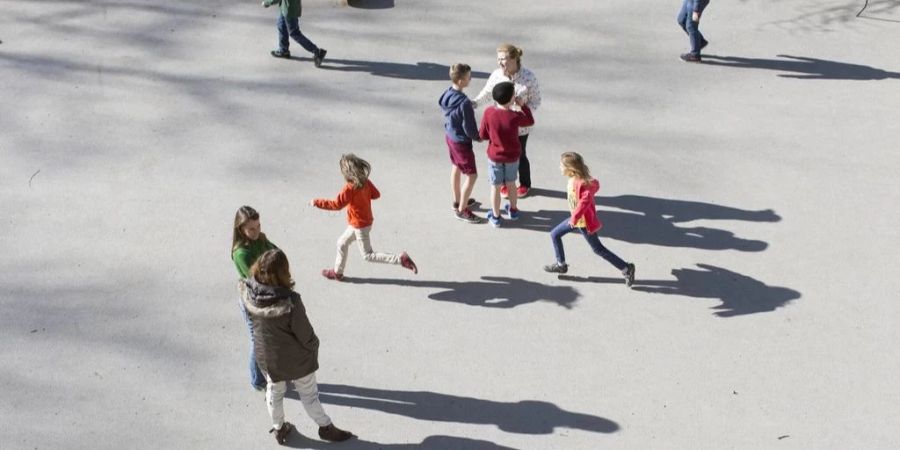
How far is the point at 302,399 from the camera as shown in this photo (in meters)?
6.29

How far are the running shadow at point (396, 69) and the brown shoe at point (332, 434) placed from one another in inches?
221

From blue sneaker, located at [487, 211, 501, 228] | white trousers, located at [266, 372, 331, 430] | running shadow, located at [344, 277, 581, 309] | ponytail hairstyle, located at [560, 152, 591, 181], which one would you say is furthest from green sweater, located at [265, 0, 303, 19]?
white trousers, located at [266, 372, 331, 430]

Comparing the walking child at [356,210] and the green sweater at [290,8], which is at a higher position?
the green sweater at [290,8]

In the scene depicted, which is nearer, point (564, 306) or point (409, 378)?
point (409, 378)

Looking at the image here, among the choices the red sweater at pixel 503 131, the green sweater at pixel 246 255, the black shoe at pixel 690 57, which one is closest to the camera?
the green sweater at pixel 246 255

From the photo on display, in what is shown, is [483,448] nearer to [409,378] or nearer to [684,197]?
[409,378]

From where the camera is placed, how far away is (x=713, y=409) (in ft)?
22.2

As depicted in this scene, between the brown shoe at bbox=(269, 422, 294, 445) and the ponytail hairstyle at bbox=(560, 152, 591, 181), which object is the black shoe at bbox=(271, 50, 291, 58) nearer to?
A: the ponytail hairstyle at bbox=(560, 152, 591, 181)

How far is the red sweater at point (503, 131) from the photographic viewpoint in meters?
8.31

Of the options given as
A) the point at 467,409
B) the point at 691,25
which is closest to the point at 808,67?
the point at 691,25

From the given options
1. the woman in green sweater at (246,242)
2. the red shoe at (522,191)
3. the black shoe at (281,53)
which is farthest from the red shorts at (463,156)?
the black shoe at (281,53)

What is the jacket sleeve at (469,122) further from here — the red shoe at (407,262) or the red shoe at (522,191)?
the red shoe at (407,262)

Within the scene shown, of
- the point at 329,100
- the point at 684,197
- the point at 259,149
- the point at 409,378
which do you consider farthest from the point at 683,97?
the point at 409,378

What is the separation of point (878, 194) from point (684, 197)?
5.84ft
